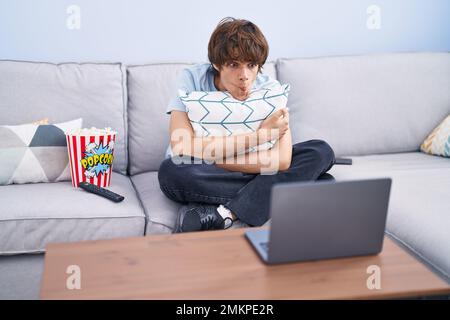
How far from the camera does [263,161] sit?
1.63 metres

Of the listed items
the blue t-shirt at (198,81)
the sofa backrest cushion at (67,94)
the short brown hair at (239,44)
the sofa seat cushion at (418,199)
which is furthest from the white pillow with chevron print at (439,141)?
the sofa backrest cushion at (67,94)

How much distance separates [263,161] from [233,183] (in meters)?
0.12

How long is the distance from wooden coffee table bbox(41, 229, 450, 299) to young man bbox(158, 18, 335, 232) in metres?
0.43

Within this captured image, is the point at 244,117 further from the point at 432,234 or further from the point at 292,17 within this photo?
the point at 292,17

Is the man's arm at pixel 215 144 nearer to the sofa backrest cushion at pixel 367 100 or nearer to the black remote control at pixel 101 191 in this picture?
the black remote control at pixel 101 191

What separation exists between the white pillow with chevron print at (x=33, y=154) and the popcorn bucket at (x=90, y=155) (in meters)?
0.07

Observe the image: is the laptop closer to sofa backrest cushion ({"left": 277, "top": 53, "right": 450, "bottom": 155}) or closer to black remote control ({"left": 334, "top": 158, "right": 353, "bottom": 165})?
black remote control ({"left": 334, "top": 158, "right": 353, "bottom": 165})

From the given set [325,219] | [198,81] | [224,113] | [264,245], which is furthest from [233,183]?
[325,219]

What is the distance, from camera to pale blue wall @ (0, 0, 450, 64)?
213cm

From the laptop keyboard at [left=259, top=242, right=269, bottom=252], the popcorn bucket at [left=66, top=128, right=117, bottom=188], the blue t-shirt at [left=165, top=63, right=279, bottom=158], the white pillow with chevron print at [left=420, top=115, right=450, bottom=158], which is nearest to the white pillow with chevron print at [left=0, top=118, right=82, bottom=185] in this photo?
the popcorn bucket at [left=66, top=128, right=117, bottom=188]

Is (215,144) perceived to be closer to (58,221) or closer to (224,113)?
(224,113)

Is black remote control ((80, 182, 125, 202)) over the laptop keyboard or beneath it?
beneath

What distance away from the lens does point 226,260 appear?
1.07 m

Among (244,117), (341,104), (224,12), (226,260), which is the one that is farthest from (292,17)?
(226,260)
